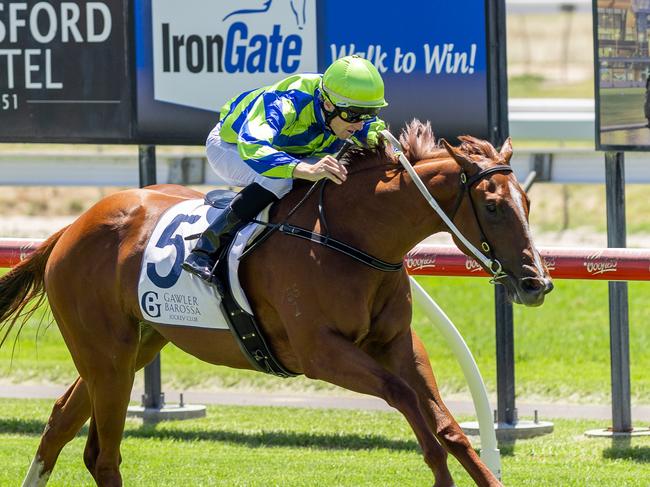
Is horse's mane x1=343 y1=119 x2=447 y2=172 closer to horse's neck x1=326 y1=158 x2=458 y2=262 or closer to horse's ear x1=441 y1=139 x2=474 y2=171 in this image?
horse's neck x1=326 y1=158 x2=458 y2=262

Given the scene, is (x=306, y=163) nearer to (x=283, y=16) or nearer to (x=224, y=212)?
(x=224, y=212)

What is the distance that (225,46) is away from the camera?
872 cm

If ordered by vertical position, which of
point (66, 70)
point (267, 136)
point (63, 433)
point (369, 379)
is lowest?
point (63, 433)

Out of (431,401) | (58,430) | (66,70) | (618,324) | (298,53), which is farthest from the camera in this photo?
(66,70)

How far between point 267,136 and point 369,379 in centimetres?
112

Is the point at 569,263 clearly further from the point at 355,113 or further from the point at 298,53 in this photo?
the point at 355,113

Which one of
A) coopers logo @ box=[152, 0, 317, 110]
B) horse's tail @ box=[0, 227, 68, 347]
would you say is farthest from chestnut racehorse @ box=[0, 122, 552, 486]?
coopers logo @ box=[152, 0, 317, 110]

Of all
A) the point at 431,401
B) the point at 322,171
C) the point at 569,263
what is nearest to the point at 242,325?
the point at 322,171

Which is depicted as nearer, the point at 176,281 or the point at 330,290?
the point at 330,290

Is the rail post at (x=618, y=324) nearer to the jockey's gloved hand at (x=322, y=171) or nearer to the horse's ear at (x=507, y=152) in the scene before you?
the horse's ear at (x=507, y=152)

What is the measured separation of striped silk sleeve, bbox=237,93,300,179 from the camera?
567 centimetres

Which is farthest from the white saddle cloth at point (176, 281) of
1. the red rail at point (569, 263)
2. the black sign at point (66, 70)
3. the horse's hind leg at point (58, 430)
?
the black sign at point (66, 70)

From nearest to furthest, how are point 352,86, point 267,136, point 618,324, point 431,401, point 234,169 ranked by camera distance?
point 431,401 < point 352,86 < point 267,136 < point 234,169 < point 618,324

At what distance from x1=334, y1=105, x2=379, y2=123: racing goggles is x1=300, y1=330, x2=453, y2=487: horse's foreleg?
2.93 ft
